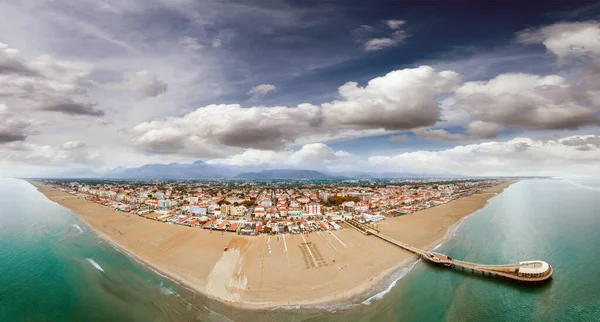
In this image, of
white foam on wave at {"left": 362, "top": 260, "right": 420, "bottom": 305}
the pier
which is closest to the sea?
white foam on wave at {"left": 362, "top": 260, "right": 420, "bottom": 305}

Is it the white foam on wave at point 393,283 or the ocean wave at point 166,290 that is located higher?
the ocean wave at point 166,290

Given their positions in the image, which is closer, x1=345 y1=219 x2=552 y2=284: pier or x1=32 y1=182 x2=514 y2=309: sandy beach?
x1=32 y1=182 x2=514 y2=309: sandy beach

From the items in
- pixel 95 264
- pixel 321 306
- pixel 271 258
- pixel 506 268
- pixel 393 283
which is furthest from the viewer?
pixel 271 258

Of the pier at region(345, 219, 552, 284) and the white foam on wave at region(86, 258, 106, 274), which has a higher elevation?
the pier at region(345, 219, 552, 284)

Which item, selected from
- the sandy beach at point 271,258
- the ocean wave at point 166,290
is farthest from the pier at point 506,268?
the ocean wave at point 166,290

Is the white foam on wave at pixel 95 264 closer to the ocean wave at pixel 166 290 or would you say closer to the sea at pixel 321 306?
the sea at pixel 321 306

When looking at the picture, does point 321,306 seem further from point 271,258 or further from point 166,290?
point 166,290

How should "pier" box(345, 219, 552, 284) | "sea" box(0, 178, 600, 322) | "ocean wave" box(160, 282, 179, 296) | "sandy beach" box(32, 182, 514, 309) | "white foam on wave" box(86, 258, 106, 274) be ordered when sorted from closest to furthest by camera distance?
1. "sea" box(0, 178, 600, 322)
2. "ocean wave" box(160, 282, 179, 296)
3. "sandy beach" box(32, 182, 514, 309)
4. "pier" box(345, 219, 552, 284)
5. "white foam on wave" box(86, 258, 106, 274)

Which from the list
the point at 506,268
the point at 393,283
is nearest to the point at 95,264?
the point at 393,283

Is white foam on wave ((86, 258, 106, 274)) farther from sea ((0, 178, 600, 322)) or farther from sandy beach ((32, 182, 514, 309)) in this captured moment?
sandy beach ((32, 182, 514, 309))
